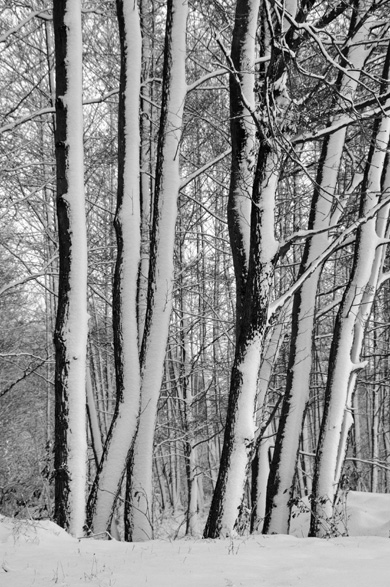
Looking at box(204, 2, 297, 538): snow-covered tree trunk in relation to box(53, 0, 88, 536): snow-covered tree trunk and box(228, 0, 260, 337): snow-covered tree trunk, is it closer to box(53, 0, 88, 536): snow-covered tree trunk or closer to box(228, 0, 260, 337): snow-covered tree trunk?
box(228, 0, 260, 337): snow-covered tree trunk

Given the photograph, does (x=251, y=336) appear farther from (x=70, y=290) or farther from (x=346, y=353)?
(x=346, y=353)

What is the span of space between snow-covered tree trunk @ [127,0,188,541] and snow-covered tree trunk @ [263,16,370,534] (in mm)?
1465

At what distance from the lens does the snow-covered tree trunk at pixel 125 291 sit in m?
5.80

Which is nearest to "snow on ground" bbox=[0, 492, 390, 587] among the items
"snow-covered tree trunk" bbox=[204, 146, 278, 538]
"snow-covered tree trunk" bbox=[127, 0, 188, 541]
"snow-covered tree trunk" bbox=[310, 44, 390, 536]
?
"snow-covered tree trunk" bbox=[204, 146, 278, 538]

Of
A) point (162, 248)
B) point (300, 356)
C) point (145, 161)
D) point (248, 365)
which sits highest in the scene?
point (145, 161)

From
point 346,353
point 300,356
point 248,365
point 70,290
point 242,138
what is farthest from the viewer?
point 300,356

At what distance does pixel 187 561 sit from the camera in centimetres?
381

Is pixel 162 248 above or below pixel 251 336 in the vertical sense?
above

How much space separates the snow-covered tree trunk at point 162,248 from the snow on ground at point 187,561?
139 centimetres

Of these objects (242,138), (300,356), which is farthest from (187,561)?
(242,138)

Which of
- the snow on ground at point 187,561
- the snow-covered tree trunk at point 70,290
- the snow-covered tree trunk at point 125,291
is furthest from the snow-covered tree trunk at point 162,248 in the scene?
the snow on ground at point 187,561

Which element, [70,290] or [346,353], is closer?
[70,290]

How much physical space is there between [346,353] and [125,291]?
8.40 ft

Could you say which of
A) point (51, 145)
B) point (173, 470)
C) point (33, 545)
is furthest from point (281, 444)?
point (173, 470)
